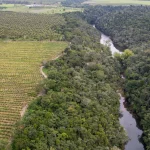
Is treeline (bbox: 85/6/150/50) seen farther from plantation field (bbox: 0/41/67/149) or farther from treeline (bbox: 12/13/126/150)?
plantation field (bbox: 0/41/67/149)

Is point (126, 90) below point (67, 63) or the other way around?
below

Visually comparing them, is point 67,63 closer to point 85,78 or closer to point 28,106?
point 85,78

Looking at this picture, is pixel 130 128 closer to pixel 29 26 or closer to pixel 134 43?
pixel 134 43

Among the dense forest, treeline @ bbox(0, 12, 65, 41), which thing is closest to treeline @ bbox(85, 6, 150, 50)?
the dense forest

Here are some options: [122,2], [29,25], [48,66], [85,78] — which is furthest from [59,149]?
[122,2]

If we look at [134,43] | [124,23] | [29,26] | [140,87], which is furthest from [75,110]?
[124,23]

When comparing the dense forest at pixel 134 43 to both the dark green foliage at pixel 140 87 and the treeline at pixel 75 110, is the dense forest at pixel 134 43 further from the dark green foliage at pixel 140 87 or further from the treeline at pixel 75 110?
the treeline at pixel 75 110

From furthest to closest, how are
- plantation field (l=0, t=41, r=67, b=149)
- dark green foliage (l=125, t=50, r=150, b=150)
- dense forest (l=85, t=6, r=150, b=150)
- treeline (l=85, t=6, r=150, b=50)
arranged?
treeline (l=85, t=6, r=150, b=50) → dense forest (l=85, t=6, r=150, b=150) → dark green foliage (l=125, t=50, r=150, b=150) → plantation field (l=0, t=41, r=67, b=149)
